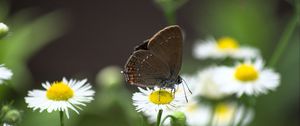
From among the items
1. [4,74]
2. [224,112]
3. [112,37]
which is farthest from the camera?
[112,37]

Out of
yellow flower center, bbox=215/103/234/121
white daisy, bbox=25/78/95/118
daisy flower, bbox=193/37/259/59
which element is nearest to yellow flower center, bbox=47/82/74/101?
Answer: white daisy, bbox=25/78/95/118

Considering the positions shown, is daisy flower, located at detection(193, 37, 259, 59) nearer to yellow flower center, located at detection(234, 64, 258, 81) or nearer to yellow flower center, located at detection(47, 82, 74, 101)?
yellow flower center, located at detection(234, 64, 258, 81)

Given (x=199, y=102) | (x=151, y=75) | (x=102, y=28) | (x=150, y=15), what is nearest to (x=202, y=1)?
(x=150, y=15)

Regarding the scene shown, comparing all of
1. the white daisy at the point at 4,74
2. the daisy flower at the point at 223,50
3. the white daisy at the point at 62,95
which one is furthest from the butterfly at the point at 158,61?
the daisy flower at the point at 223,50

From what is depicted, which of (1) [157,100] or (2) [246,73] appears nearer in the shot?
(1) [157,100]

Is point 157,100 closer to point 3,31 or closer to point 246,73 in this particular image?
point 3,31

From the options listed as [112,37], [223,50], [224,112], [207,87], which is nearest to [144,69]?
[207,87]
